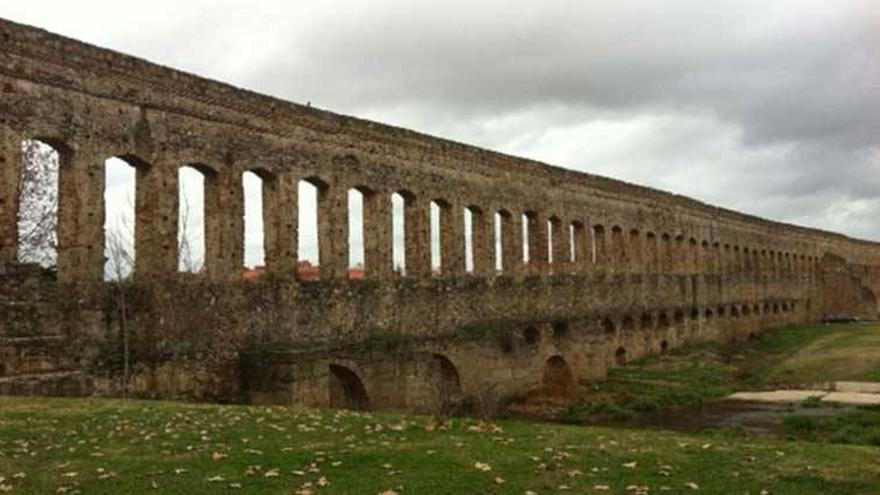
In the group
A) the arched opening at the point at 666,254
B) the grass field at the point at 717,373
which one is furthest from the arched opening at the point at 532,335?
the arched opening at the point at 666,254

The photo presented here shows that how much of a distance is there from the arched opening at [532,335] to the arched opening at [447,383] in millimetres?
4068

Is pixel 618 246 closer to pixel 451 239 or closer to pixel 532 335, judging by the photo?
pixel 532 335

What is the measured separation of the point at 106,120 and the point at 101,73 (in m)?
0.82

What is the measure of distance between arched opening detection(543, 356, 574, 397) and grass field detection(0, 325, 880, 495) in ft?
53.9

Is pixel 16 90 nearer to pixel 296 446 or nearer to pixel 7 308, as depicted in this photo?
pixel 7 308

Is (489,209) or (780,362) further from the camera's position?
(780,362)

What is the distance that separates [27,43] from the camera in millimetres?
14266

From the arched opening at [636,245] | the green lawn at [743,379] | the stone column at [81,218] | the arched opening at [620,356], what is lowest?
the green lawn at [743,379]

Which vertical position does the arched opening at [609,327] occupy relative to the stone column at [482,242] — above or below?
below

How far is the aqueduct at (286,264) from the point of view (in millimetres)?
14453

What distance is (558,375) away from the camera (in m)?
28.9

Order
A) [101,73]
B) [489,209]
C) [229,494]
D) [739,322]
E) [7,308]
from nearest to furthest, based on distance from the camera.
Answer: [229,494]
[7,308]
[101,73]
[489,209]
[739,322]

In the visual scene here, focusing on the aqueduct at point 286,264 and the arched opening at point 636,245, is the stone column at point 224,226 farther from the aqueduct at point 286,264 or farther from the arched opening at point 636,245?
the arched opening at point 636,245

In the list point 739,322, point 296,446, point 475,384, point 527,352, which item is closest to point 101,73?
point 296,446
